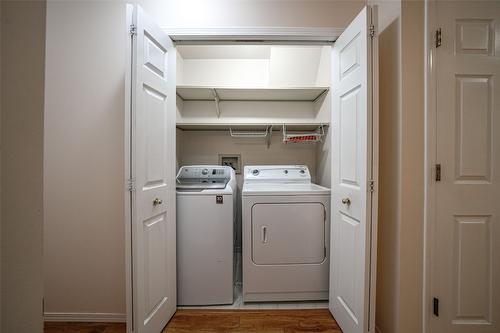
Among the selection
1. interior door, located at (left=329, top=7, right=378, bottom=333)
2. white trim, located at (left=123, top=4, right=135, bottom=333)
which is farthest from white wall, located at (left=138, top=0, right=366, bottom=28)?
white trim, located at (left=123, top=4, right=135, bottom=333)

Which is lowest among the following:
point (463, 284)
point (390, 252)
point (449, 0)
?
point (463, 284)

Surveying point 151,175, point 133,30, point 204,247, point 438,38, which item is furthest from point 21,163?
point 438,38

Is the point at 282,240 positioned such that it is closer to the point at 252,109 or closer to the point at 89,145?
the point at 252,109

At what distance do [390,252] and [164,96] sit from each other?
1759mm

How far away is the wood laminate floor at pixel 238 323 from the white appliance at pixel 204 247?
12cm

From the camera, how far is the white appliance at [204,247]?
1784 millimetres

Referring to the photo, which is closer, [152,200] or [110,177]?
[152,200]

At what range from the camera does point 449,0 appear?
4.02 feet

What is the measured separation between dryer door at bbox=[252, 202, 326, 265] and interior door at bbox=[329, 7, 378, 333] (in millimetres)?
192

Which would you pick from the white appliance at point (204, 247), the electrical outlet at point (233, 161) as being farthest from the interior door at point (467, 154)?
the electrical outlet at point (233, 161)

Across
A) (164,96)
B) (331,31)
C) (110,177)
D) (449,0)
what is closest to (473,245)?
(449,0)

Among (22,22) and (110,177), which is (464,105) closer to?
(22,22)

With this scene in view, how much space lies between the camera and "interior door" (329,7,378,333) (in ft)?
4.06

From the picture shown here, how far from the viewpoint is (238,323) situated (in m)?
1.62
